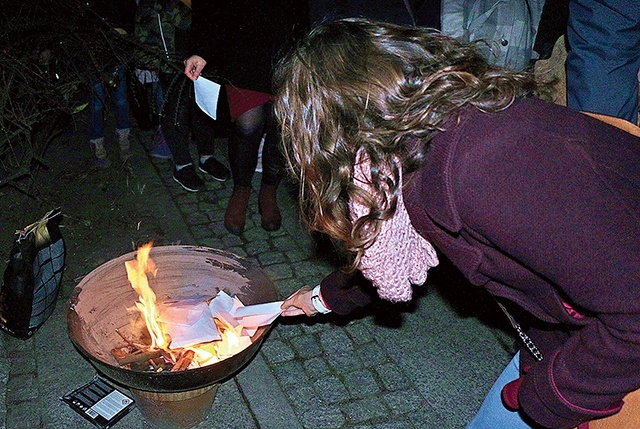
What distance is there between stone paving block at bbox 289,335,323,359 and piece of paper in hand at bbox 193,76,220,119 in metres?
1.52

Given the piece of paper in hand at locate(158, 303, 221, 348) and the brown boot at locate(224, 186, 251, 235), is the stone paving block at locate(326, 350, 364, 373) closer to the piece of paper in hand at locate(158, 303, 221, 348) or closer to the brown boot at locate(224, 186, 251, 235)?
the piece of paper in hand at locate(158, 303, 221, 348)

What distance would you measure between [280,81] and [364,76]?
1.15ft

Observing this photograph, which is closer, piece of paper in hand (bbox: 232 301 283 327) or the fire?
piece of paper in hand (bbox: 232 301 283 327)

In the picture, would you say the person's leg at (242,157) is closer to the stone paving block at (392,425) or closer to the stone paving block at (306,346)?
the stone paving block at (306,346)

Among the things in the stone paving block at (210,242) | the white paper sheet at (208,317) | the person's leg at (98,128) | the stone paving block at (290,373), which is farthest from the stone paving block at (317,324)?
the person's leg at (98,128)

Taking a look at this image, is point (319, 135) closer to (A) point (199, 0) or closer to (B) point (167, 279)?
(B) point (167, 279)

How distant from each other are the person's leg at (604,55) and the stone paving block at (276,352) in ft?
6.63

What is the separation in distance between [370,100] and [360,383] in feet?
7.09

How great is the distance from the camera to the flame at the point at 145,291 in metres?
3.11

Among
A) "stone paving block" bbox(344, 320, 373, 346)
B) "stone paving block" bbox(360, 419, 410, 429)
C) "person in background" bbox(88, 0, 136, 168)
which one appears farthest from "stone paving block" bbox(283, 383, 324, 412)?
"person in background" bbox(88, 0, 136, 168)

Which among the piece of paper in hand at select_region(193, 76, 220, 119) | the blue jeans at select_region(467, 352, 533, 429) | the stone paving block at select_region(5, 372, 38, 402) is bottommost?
the stone paving block at select_region(5, 372, 38, 402)

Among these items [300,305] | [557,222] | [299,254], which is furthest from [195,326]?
[557,222]

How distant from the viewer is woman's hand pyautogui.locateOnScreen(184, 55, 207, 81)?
435 cm

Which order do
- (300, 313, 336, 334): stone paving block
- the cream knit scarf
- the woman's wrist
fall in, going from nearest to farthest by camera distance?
1. the cream knit scarf
2. the woman's wrist
3. (300, 313, 336, 334): stone paving block
